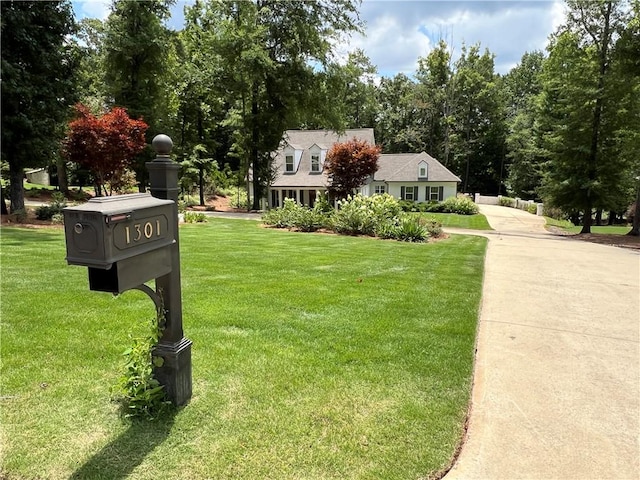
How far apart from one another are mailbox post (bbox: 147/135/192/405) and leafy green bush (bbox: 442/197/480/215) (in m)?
29.8

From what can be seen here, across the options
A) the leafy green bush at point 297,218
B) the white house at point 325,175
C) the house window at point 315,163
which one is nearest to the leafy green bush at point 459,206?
the white house at point 325,175

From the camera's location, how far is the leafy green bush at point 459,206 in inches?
1197

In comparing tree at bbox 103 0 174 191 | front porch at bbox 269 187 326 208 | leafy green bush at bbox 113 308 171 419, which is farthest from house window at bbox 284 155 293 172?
leafy green bush at bbox 113 308 171 419

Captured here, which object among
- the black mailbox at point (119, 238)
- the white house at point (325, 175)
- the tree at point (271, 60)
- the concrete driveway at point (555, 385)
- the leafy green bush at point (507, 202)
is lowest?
the concrete driveway at point (555, 385)

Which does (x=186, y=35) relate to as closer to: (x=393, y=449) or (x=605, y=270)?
(x=605, y=270)

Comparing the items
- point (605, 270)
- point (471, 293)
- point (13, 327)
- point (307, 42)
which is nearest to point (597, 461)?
point (471, 293)

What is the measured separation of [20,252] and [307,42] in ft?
67.9

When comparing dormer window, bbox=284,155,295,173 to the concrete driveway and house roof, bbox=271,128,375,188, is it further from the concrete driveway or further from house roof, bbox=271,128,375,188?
the concrete driveway

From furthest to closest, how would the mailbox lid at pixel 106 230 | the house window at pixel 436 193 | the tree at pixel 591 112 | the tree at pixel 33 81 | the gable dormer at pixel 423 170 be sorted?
the house window at pixel 436 193, the gable dormer at pixel 423 170, the tree at pixel 591 112, the tree at pixel 33 81, the mailbox lid at pixel 106 230

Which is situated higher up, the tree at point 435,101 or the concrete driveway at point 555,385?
the tree at point 435,101

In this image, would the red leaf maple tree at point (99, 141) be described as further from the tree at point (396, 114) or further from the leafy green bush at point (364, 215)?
the tree at point (396, 114)

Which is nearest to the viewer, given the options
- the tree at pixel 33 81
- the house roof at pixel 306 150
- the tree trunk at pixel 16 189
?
the tree at pixel 33 81

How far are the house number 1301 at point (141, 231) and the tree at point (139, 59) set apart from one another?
2413 cm

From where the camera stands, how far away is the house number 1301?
7.13 feet
